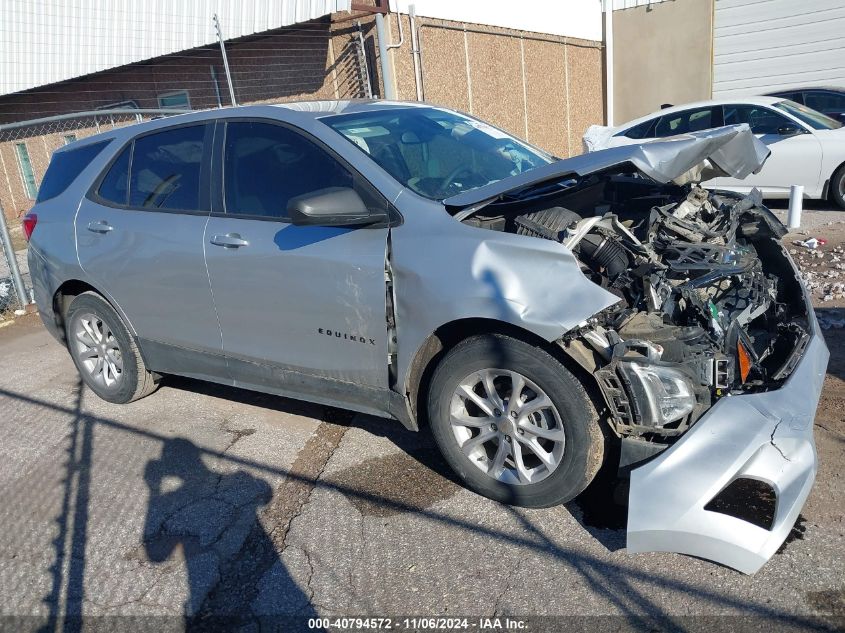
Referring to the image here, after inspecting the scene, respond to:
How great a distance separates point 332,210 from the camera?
11.0 feet

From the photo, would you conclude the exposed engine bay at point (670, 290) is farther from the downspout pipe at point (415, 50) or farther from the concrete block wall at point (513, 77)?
the downspout pipe at point (415, 50)

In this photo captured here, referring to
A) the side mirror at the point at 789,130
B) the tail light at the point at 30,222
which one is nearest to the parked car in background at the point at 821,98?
the side mirror at the point at 789,130

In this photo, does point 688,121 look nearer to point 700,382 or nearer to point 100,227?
point 700,382

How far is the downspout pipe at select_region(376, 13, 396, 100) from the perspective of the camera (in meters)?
10.5

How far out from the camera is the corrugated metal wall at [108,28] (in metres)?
11.1

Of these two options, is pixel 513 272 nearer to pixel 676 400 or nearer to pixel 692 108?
pixel 676 400

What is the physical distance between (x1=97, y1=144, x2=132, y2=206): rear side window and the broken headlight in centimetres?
339

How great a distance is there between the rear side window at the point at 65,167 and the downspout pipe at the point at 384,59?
6143 mm

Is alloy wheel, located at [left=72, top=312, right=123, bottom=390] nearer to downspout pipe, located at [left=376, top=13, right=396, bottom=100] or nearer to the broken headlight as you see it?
the broken headlight

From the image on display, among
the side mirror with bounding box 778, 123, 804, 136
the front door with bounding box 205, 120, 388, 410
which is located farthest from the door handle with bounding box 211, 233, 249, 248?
the side mirror with bounding box 778, 123, 804, 136

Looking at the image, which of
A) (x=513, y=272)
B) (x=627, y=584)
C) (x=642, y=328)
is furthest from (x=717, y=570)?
(x=513, y=272)

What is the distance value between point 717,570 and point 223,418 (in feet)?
10.3

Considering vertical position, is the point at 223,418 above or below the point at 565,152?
above

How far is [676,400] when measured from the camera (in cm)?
291
